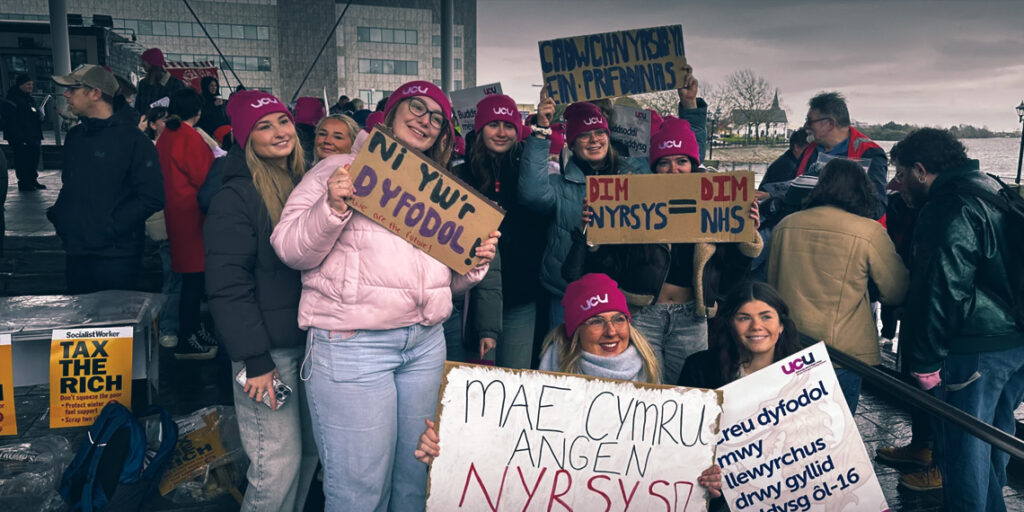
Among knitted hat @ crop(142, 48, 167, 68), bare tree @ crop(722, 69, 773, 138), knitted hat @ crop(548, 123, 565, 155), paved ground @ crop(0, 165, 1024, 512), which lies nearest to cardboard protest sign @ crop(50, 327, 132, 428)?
paved ground @ crop(0, 165, 1024, 512)

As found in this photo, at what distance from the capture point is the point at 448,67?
1330 centimetres

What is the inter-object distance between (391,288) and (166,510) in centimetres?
A: 206

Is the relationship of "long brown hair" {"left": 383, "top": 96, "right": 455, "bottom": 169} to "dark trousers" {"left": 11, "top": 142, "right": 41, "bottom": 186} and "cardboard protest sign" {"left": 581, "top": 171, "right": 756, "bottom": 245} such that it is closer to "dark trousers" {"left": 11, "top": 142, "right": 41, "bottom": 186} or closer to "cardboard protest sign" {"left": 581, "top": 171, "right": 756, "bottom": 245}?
"cardboard protest sign" {"left": 581, "top": 171, "right": 756, "bottom": 245}

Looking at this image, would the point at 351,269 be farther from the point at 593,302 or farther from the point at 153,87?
the point at 153,87

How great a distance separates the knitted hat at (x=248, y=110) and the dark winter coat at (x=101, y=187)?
1781 mm

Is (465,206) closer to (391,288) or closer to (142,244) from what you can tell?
(391,288)

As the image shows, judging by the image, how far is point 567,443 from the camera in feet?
8.57

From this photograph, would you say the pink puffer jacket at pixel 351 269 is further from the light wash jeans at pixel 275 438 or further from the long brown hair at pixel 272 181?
the light wash jeans at pixel 275 438

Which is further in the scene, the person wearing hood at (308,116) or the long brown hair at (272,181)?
the person wearing hood at (308,116)

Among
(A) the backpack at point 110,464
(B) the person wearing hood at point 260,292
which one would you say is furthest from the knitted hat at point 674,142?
(A) the backpack at point 110,464

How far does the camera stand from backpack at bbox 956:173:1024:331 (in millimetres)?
3268

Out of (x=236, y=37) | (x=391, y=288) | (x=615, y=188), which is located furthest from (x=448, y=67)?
(x=236, y=37)

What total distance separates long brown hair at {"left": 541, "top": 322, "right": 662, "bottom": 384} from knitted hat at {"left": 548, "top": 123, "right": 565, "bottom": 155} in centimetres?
412

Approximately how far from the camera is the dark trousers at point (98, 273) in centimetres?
434
